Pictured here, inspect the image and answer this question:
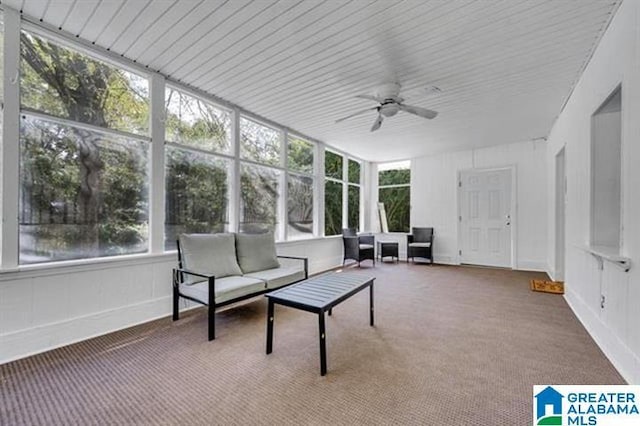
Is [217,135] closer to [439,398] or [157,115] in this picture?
[157,115]

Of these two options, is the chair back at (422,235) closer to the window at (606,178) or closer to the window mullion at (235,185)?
the window at (606,178)

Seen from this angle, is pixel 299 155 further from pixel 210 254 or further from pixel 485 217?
pixel 485 217

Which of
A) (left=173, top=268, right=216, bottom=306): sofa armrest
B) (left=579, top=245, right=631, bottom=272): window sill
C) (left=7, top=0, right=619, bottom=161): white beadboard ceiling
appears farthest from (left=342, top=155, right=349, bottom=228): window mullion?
(left=579, top=245, right=631, bottom=272): window sill

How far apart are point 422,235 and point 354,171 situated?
2.30 metres

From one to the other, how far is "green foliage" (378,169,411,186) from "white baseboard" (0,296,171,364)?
19.9 feet

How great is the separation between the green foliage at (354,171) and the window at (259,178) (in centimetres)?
262

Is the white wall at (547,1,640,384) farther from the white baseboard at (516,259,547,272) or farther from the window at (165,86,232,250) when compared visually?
the window at (165,86,232,250)

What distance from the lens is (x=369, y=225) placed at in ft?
26.2

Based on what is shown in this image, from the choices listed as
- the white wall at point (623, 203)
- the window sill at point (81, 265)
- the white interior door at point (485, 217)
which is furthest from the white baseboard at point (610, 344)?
the window sill at point (81, 265)

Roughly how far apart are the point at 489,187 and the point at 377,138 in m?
2.80

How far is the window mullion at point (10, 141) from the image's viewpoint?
7.51 feet

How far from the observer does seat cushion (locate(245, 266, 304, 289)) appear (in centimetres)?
324

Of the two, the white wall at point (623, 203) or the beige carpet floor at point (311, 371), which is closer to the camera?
the beige carpet floor at point (311, 371)

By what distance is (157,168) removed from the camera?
3283 mm
